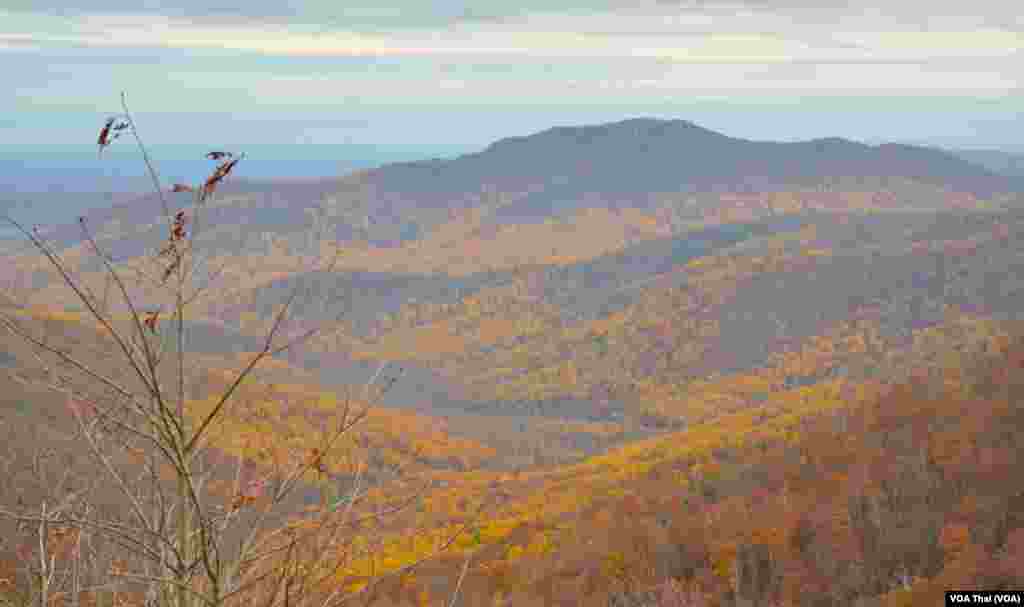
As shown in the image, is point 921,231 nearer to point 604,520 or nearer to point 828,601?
point 604,520

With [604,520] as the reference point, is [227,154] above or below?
above

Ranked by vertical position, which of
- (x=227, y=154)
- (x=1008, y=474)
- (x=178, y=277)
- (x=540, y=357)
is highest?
(x=227, y=154)

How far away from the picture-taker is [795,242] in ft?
645

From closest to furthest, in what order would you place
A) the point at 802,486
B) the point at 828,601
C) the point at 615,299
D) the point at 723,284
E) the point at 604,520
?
the point at 828,601 → the point at 802,486 → the point at 604,520 → the point at 723,284 → the point at 615,299

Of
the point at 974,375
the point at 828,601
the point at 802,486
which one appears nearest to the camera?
the point at 828,601

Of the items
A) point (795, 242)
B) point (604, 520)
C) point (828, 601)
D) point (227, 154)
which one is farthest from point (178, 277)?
point (795, 242)

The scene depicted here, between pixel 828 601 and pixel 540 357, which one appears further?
pixel 540 357

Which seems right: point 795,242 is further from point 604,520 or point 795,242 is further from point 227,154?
point 227,154

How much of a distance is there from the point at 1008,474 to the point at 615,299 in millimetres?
170685

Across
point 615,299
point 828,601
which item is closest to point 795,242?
point 615,299

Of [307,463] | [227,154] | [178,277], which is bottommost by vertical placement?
[307,463]

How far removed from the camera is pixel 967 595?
14648 millimetres

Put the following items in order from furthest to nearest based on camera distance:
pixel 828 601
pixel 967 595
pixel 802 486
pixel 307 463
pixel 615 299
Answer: pixel 615 299 < pixel 802 486 < pixel 828 601 < pixel 967 595 < pixel 307 463

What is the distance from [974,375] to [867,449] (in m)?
12.0
